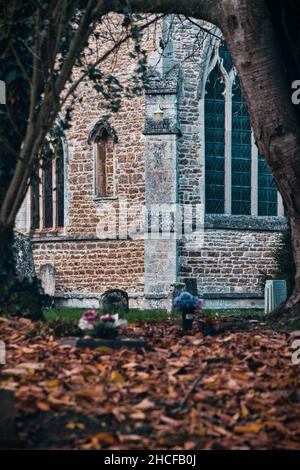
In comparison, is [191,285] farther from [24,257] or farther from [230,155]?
[230,155]

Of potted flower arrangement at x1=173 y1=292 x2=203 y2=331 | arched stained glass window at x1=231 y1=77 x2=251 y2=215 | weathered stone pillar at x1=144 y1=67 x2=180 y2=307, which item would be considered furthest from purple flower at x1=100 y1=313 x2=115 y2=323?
arched stained glass window at x1=231 y1=77 x2=251 y2=215

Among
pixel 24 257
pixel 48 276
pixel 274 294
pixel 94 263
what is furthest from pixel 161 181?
pixel 274 294

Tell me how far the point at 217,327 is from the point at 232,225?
1255 cm

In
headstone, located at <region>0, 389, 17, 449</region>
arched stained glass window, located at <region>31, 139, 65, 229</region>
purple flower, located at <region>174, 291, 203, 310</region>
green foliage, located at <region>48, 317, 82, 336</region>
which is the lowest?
headstone, located at <region>0, 389, 17, 449</region>

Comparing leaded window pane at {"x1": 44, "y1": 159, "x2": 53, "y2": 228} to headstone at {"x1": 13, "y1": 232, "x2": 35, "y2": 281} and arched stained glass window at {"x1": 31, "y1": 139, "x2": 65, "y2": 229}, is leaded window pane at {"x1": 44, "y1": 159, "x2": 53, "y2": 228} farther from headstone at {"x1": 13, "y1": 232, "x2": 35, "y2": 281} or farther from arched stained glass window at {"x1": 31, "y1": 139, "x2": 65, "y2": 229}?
headstone at {"x1": 13, "y1": 232, "x2": 35, "y2": 281}

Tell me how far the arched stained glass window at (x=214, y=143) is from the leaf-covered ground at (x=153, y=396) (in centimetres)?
1452

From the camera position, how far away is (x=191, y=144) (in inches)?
955

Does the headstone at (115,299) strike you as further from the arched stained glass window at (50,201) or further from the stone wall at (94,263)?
the arched stained glass window at (50,201)

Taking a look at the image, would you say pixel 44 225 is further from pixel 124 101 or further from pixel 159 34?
pixel 159 34

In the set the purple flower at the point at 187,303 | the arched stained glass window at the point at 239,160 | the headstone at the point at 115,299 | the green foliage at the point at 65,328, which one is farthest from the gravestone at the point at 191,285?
the green foliage at the point at 65,328

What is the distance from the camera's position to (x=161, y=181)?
2384 cm

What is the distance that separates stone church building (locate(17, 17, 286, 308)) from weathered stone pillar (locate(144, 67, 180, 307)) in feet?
0.08

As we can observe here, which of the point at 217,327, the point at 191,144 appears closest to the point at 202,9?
the point at 217,327

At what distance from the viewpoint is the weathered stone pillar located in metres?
23.7
